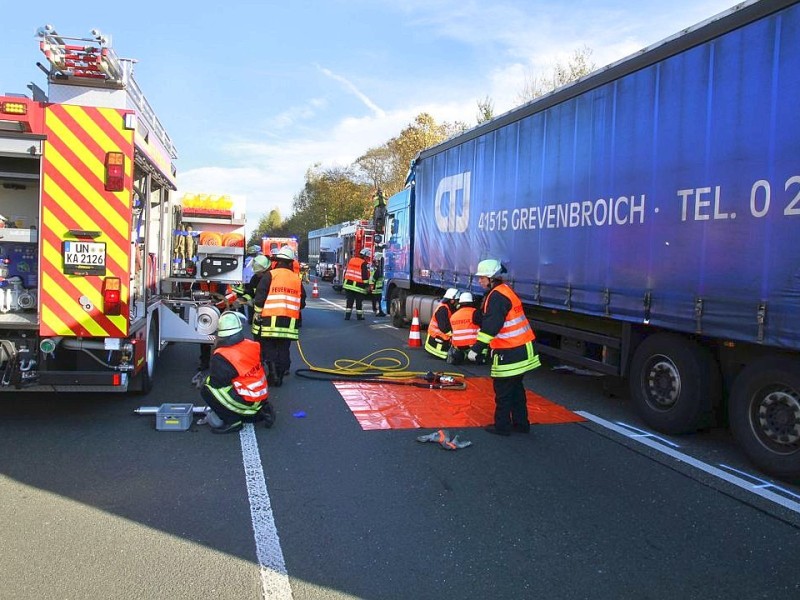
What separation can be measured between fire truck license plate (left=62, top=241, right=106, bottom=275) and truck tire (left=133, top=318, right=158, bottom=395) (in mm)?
1259

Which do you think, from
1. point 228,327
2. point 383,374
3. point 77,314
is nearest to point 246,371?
point 228,327

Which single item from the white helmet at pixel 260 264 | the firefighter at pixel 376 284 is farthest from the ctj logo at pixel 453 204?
the firefighter at pixel 376 284

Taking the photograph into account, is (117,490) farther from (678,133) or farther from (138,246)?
(678,133)

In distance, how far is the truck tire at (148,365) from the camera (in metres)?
6.36

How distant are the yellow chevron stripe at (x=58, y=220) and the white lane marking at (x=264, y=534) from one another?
1967mm

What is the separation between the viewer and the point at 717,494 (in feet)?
14.5

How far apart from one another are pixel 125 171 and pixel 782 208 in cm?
511

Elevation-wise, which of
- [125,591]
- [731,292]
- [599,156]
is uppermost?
[599,156]

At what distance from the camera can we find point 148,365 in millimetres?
6543

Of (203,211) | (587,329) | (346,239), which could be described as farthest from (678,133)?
(346,239)

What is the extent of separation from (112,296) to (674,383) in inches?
197

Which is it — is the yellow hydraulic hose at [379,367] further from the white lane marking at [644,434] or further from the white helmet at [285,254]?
the white lane marking at [644,434]

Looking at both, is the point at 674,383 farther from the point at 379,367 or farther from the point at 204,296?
the point at 204,296

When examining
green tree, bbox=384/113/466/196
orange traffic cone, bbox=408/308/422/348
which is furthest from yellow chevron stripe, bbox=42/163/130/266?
green tree, bbox=384/113/466/196
